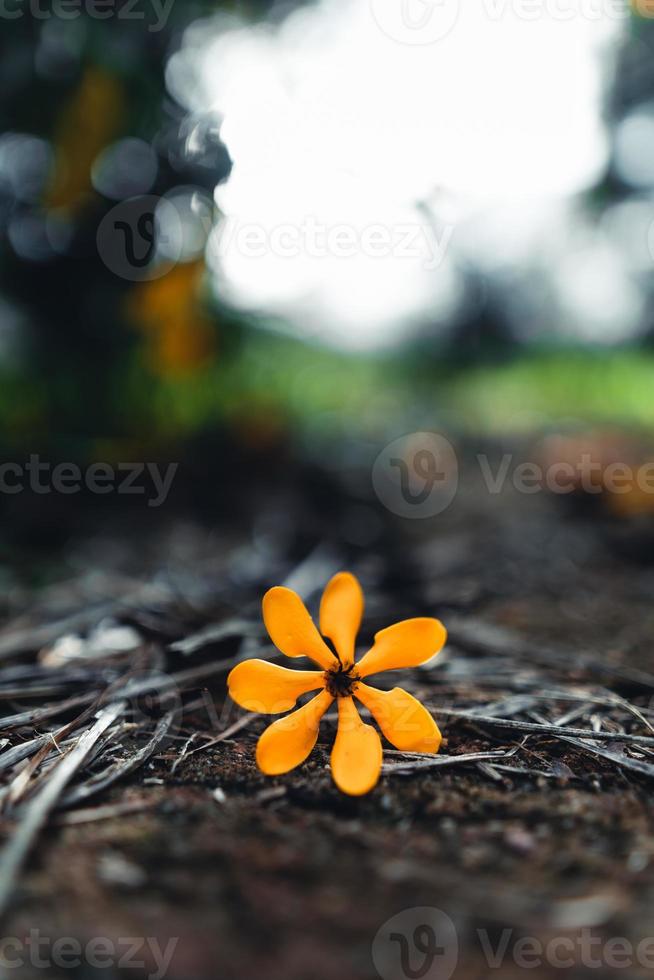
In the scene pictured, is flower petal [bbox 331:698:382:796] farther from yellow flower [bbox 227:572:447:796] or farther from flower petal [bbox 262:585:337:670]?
flower petal [bbox 262:585:337:670]

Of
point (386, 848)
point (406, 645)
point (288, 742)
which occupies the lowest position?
point (386, 848)

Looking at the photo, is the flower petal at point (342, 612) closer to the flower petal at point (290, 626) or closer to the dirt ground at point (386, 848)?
the flower petal at point (290, 626)

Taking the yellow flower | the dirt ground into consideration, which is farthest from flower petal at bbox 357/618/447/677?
the dirt ground

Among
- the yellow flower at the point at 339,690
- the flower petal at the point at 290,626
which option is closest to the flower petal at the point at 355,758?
the yellow flower at the point at 339,690

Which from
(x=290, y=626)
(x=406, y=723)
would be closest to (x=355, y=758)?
(x=406, y=723)

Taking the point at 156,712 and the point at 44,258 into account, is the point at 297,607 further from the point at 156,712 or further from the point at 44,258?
the point at 44,258

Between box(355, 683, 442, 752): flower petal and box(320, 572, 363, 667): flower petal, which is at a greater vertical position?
box(320, 572, 363, 667): flower petal

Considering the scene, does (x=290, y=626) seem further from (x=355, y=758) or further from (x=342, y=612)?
(x=355, y=758)
